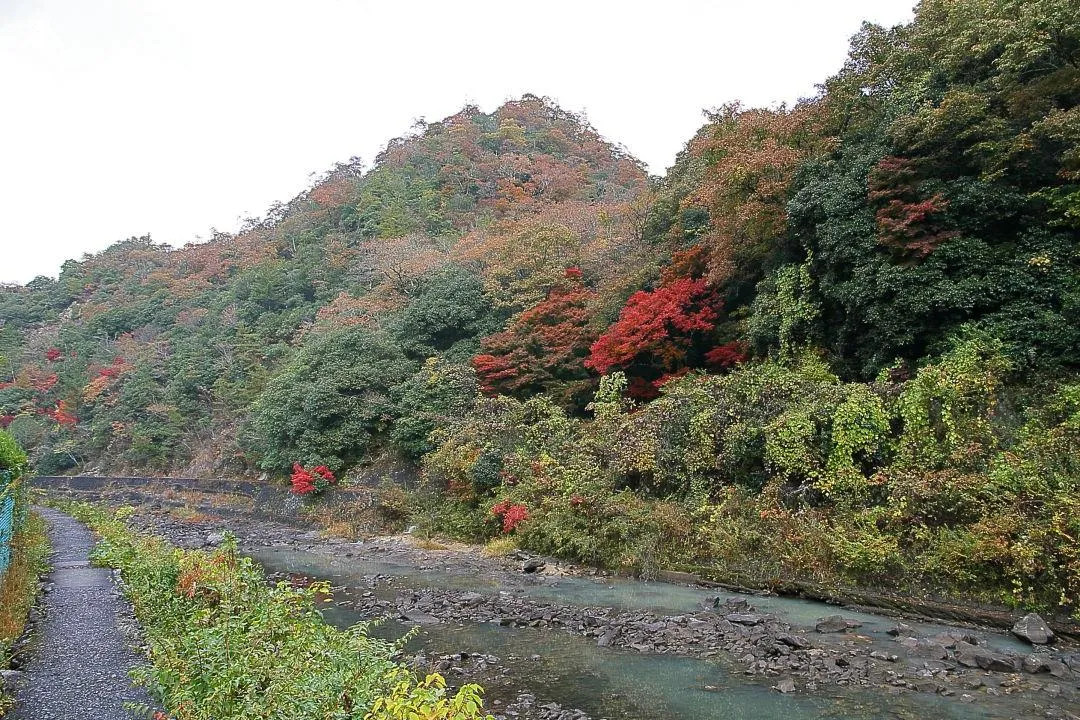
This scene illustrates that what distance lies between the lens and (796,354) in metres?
17.2

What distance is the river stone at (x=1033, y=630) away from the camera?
9.37 m

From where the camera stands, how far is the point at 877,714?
749 cm

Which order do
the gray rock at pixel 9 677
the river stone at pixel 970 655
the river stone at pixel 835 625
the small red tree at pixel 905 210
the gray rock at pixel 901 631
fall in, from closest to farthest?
the gray rock at pixel 9 677 < the river stone at pixel 970 655 < the gray rock at pixel 901 631 < the river stone at pixel 835 625 < the small red tree at pixel 905 210

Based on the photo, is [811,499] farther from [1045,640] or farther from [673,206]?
[673,206]

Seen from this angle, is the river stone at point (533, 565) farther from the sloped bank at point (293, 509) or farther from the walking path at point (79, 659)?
the walking path at point (79, 659)

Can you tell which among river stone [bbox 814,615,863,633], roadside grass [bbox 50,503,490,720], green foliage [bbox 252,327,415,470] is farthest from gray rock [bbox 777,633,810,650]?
green foliage [bbox 252,327,415,470]

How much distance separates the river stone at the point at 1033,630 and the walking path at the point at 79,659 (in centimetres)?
1168

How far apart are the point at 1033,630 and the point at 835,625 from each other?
2703mm

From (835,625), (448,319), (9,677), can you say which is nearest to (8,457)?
(9,677)

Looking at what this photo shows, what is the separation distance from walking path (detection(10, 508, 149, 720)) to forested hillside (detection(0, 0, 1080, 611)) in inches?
405

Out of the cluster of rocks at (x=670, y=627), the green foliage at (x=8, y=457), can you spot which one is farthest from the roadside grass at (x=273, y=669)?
the green foliage at (x=8, y=457)

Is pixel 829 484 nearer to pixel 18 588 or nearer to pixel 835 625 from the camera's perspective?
pixel 835 625

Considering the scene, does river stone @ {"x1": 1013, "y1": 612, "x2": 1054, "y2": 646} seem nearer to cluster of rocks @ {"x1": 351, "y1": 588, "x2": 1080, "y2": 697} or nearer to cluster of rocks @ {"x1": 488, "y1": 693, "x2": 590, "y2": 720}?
cluster of rocks @ {"x1": 351, "y1": 588, "x2": 1080, "y2": 697}

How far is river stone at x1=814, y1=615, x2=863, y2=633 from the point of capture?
10.5m
